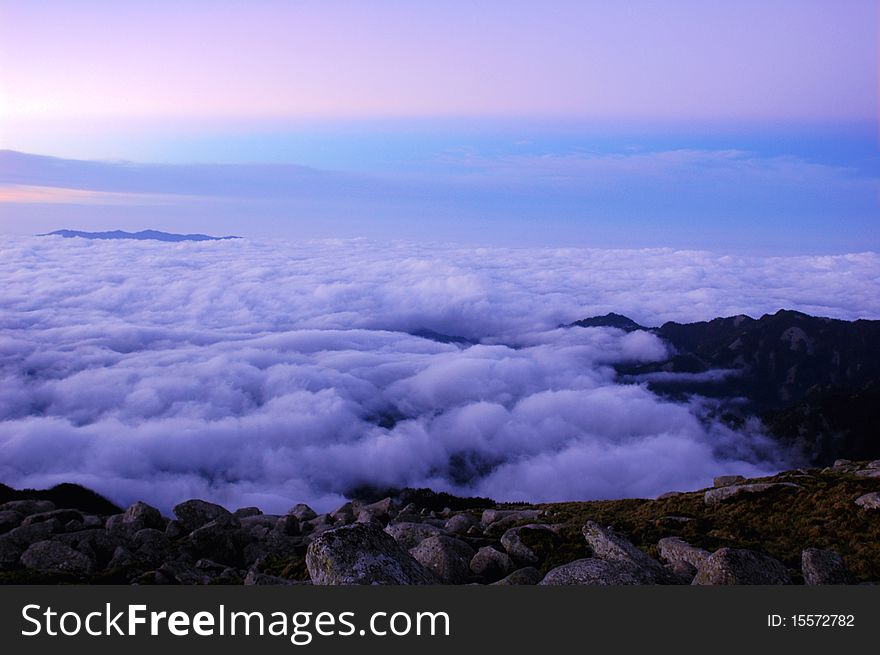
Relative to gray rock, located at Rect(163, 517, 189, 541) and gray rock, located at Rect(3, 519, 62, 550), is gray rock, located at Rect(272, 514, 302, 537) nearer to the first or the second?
gray rock, located at Rect(163, 517, 189, 541)

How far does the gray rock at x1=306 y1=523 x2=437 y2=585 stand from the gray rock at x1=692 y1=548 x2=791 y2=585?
7.59 m

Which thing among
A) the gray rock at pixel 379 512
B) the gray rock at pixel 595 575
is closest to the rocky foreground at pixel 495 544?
the gray rock at pixel 595 575

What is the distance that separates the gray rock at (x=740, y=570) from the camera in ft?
56.5

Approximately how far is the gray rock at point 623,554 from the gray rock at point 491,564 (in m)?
2.86

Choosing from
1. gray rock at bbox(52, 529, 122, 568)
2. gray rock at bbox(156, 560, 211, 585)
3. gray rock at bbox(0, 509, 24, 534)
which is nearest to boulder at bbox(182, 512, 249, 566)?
gray rock at bbox(156, 560, 211, 585)

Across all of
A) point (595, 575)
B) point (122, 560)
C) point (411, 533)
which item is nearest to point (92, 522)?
point (122, 560)

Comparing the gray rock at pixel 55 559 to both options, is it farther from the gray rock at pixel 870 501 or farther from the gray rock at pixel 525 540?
the gray rock at pixel 870 501

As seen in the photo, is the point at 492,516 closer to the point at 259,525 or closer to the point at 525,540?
the point at 525,540

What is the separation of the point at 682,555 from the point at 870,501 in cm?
1212

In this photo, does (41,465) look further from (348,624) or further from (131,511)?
(348,624)

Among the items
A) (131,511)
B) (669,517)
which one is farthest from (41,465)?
(669,517)

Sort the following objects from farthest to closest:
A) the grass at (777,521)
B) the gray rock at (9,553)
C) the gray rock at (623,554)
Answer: the grass at (777,521) → the gray rock at (9,553) → the gray rock at (623,554)

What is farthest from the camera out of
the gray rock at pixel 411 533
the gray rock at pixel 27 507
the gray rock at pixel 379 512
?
the gray rock at pixel 379 512

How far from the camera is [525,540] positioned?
81.5ft
